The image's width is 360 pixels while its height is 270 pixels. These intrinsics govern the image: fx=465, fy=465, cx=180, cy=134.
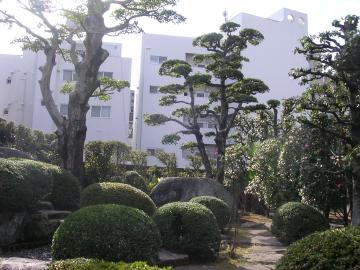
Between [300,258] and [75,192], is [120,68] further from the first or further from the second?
[300,258]

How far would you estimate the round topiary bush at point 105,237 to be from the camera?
6.36 m

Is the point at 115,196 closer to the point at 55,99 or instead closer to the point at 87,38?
the point at 87,38

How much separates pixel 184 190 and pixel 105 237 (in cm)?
946

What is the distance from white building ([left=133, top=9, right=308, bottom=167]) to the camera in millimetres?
33969

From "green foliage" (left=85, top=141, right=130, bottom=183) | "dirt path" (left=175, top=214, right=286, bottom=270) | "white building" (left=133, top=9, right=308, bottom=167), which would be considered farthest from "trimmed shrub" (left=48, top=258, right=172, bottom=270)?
"white building" (left=133, top=9, right=308, bottom=167)

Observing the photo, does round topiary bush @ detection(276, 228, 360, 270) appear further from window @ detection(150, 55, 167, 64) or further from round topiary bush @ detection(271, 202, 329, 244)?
window @ detection(150, 55, 167, 64)

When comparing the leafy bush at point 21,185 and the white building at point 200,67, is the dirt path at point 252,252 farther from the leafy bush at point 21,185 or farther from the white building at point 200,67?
the white building at point 200,67

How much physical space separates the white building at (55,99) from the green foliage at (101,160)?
46.6 feet

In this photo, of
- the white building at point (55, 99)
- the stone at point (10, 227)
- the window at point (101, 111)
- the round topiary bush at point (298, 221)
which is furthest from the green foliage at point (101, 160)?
the window at point (101, 111)

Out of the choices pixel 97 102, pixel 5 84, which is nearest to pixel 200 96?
pixel 97 102

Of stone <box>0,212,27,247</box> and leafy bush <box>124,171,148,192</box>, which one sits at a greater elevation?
leafy bush <box>124,171,148,192</box>

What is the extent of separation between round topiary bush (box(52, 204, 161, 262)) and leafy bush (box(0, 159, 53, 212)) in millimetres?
2209

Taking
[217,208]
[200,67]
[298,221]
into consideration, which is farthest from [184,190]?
[200,67]

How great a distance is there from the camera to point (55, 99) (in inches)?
1334
